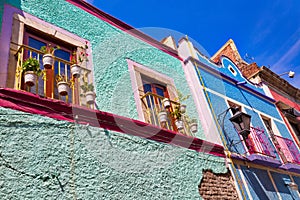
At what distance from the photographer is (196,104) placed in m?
6.85

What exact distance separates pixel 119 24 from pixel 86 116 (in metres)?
3.54

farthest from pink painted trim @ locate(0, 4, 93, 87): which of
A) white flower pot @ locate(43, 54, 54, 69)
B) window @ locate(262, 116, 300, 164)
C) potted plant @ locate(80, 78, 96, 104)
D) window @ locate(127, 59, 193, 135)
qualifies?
window @ locate(262, 116, 300, 164)

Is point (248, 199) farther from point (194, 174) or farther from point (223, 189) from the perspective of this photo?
point (194, 174)

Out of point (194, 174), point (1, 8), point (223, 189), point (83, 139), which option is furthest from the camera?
point (223, 189)

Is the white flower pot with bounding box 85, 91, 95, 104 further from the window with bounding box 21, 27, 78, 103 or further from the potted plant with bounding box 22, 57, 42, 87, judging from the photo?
the potted plant with bounding box 22, 57, 42, 87

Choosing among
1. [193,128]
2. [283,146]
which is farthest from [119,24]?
[283,146]

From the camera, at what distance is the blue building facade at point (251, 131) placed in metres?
6.22

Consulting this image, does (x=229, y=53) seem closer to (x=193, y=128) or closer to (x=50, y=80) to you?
(x=193, y=128)

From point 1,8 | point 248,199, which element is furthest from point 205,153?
point 1,8

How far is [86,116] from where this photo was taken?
3746mm

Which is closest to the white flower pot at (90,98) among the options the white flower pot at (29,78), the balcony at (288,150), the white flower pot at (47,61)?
the white flower pot at (47,61)

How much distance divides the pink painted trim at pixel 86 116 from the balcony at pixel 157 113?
0.46 m

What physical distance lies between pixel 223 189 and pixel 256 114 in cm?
447

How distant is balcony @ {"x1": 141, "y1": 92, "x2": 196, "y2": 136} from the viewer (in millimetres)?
5352
